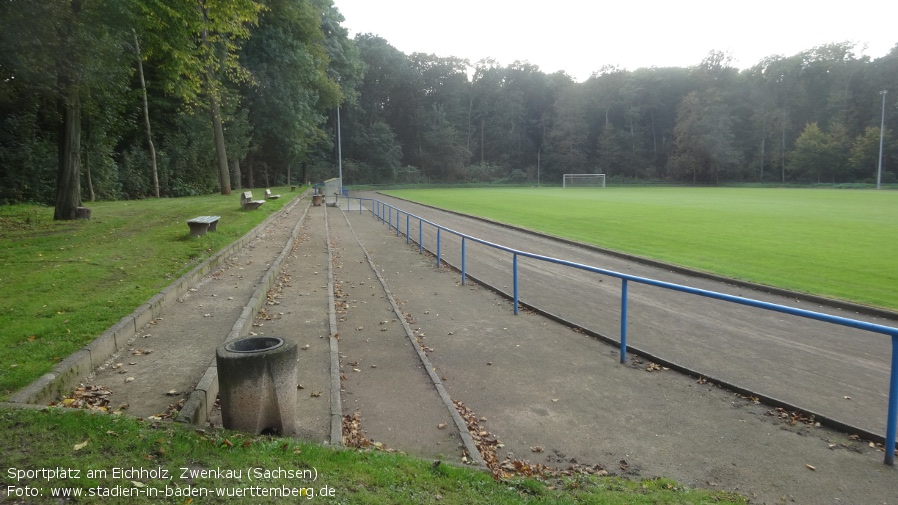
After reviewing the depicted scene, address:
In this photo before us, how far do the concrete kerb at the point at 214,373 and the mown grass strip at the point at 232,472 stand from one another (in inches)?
16.8

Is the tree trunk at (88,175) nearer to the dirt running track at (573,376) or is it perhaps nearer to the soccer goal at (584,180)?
the dirt running track at (573,376)

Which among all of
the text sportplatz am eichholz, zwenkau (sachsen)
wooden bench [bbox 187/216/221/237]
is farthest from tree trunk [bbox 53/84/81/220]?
the text sportplatz am eichholz, zwenkau (sachsen)

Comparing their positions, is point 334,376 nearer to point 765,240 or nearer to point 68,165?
point 68,165

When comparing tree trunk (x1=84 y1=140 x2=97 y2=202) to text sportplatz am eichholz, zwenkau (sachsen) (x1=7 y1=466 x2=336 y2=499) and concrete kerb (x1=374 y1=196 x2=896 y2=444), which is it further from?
text sportplatz am eichholz, zwenkau (sachsen) (x1=7 y1=466 x2=336 y2=499)

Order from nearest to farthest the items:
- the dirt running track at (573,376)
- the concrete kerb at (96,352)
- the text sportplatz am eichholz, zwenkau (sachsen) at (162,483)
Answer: the text sportplatz am eichholz, zwenkau (sachsen) at (162,483), the dirt running track at (573,376), the concrete kerb at (96,352)

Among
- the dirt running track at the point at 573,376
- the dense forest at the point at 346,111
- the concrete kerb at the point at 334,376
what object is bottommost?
the dirt running track at the point at 573,376

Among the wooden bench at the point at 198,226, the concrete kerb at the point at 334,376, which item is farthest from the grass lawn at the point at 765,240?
the wooden bench at the point at 198,226

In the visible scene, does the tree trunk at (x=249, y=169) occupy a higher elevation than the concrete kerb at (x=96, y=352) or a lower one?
higher

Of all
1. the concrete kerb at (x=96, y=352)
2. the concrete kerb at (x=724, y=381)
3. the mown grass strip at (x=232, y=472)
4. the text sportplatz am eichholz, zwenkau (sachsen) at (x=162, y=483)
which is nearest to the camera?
the text sportplatz am eichholz, zwenkau (sachsen) at (x=162, y=483)

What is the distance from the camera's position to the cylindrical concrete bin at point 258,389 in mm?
4426

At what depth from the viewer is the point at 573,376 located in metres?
6.59

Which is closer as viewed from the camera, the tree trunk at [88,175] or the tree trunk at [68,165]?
the tree trunk at [68,165]

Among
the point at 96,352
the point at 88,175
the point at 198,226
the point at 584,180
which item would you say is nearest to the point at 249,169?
the point at 88,175

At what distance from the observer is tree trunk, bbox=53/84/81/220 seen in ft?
54.0
